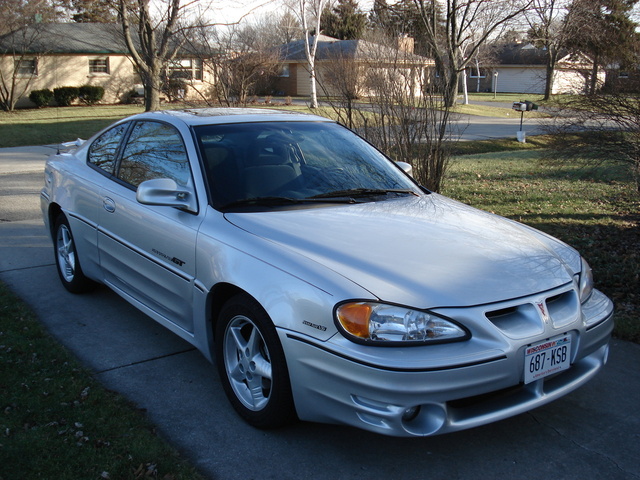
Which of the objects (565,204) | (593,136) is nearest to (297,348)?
(593,136)

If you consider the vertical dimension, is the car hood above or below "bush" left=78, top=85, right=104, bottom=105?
below

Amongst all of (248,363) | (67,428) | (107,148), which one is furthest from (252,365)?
(107,148)

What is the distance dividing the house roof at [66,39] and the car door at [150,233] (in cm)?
2911

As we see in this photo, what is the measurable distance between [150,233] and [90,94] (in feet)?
111

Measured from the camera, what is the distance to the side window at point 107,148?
5.03 metres

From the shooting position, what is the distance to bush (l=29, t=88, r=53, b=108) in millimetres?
33125

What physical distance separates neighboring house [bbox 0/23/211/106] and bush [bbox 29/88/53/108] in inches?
30.3

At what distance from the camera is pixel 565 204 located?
9500 mm

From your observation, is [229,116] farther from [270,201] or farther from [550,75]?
[550,75]

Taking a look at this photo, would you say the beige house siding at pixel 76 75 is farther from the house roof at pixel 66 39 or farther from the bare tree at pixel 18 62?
the house roof at pixel 66 39

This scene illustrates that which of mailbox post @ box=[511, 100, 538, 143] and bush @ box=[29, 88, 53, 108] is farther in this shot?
bush @ box=[29, 88, 53, 108]

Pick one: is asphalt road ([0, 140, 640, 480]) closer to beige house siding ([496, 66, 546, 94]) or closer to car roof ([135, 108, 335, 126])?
car roof ([135, 108, 335, 126])

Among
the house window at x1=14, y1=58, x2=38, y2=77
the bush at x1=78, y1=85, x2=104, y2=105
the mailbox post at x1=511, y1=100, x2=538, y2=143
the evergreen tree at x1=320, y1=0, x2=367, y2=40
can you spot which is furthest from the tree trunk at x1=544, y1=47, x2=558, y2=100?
the evergreen tree at x1=320, y1=0, x2=367, y2=40

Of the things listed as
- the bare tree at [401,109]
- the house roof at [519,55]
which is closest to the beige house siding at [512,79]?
the house roof at [519,55]
